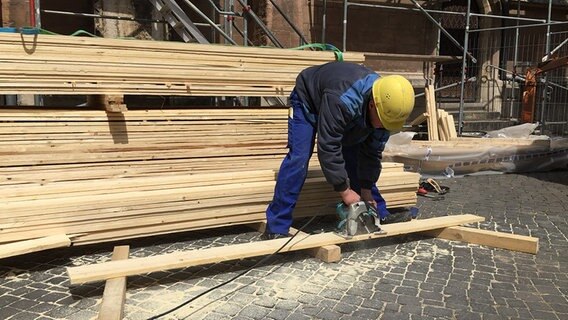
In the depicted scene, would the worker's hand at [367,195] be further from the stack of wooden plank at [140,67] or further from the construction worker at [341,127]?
the stack of wooden plank at [140,67]

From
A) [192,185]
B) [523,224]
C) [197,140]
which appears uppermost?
[197,140]

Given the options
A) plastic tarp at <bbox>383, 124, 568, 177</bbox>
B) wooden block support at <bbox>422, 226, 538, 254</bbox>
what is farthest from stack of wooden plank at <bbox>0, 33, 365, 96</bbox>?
plastic tarp at <bbox>383, 124, 568, 177</bbox>

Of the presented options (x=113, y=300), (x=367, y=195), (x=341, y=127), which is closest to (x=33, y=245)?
(x=113, y=300)

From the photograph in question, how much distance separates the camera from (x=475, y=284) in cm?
402

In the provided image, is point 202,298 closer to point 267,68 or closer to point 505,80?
point 267,68

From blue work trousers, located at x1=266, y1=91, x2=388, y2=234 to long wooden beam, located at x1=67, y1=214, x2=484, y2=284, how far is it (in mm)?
268

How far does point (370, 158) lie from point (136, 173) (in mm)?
2147

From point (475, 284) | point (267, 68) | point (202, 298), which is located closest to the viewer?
point (202, 298)

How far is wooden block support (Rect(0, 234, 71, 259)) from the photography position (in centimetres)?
382

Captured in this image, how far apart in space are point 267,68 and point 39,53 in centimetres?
219

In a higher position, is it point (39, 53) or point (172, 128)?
point (39, 53)

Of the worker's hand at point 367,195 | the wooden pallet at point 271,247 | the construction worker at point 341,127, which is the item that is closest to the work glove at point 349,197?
the construction worker at point 341,127

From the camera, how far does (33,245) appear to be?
12.9ft

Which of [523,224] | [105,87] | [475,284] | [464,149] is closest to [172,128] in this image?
[105,87]
